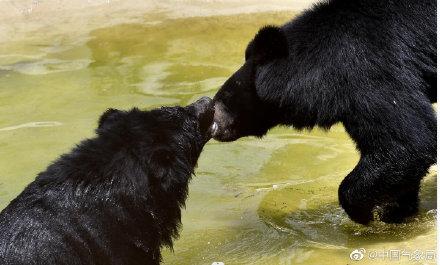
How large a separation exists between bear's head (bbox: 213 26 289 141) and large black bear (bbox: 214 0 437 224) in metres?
0.01

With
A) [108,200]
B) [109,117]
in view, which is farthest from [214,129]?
[108,200]

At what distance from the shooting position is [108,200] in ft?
15.0

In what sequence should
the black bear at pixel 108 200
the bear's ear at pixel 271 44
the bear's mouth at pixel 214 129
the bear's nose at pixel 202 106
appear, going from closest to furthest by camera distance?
1. the black bear at pixel 108 200
2. the bear's nose at pixel 202 106
3. the bear's ear at pixel 271 44
4. the bear's mouth at pixel 214 129

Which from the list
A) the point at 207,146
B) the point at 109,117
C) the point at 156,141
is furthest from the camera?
the point at 207,146

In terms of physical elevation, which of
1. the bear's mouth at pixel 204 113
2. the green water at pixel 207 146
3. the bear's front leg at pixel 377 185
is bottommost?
the green water at pixel 207 146

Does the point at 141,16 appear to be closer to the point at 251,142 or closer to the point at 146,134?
the point at 251,142

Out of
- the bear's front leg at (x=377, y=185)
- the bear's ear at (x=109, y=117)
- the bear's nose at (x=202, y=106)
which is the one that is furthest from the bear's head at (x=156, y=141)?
the bear's front leg at (x=377, y=185)

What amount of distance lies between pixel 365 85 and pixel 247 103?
91 centimetres

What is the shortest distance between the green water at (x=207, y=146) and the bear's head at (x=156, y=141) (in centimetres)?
84

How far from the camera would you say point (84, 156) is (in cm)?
459

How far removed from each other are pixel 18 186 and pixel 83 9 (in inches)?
198

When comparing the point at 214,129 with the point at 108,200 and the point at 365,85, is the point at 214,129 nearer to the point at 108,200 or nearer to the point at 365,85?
the point at 365,85

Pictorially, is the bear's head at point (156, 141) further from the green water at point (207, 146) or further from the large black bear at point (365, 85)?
the large black bear at point (365, 85)

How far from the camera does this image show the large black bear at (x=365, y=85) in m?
5.36
